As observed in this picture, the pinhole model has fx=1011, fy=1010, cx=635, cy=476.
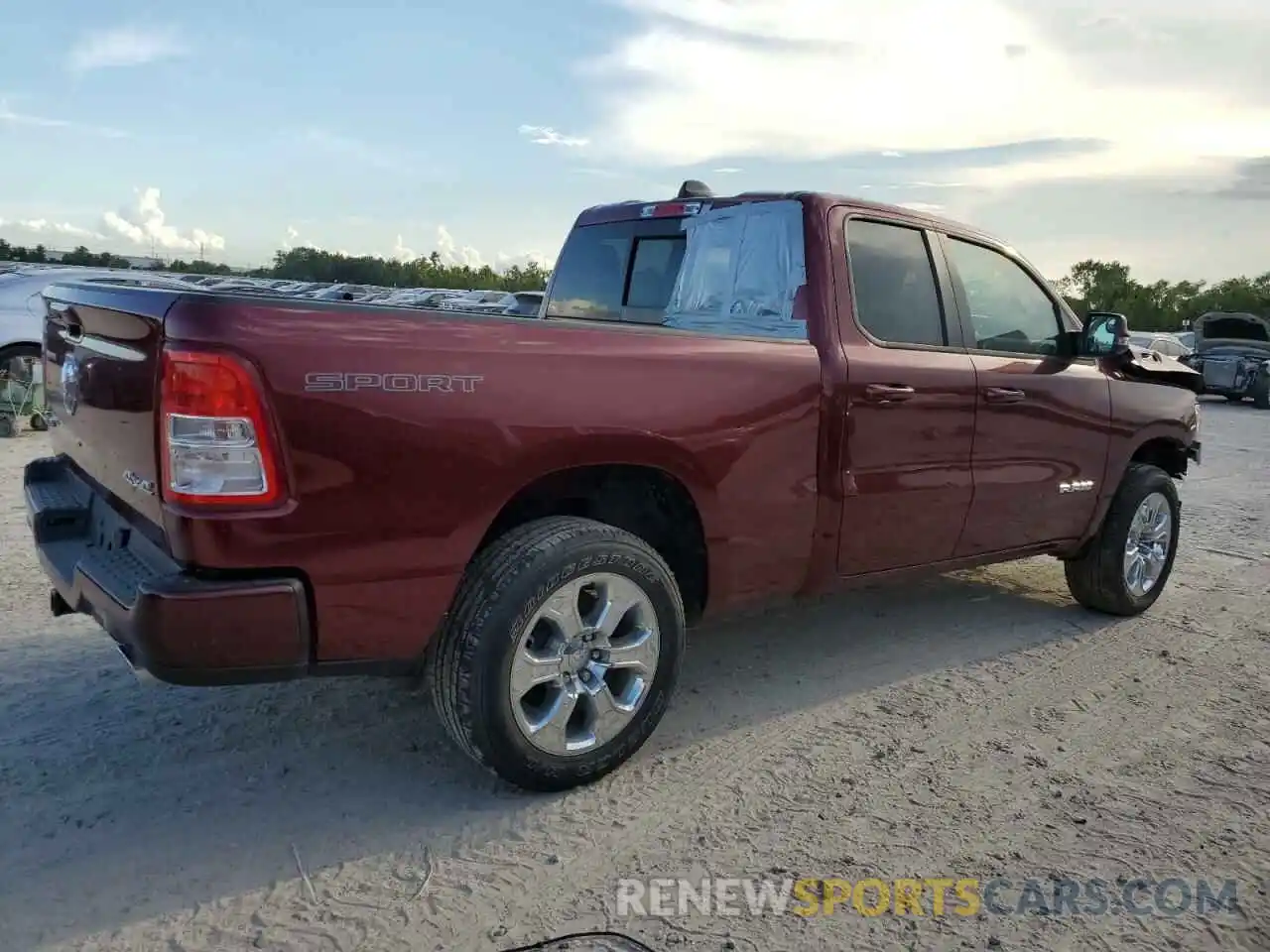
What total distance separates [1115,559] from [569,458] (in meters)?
3.33

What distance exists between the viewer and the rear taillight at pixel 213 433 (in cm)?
243

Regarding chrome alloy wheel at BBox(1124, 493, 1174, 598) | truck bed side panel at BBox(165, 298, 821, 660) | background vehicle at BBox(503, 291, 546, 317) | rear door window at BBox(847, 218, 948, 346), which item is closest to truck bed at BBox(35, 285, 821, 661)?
truck bed side panel at BBox(165, 298, 821, 660)

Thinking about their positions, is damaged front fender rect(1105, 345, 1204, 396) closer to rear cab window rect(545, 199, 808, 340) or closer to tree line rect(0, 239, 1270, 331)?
rear cab window rect(545, 199, 808, 340)

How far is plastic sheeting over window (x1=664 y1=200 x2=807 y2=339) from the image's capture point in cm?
388

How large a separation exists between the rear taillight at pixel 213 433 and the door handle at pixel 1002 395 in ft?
9.81

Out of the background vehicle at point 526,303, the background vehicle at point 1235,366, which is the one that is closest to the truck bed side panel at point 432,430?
the background vehicle at point 526,303

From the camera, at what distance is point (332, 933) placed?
246cm

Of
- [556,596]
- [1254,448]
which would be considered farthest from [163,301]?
[1254,448]

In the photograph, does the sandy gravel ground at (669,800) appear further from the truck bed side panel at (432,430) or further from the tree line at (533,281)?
the tree line at (533,281)

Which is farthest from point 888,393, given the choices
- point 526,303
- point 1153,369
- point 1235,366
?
point 1235,366

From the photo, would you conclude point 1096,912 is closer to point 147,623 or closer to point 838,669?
point 838,669

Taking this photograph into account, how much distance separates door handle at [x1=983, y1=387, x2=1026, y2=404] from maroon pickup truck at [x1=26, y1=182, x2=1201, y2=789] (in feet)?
0.06

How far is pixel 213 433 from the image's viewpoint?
246 cm

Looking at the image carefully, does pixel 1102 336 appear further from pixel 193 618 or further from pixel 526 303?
pixel 193 618
